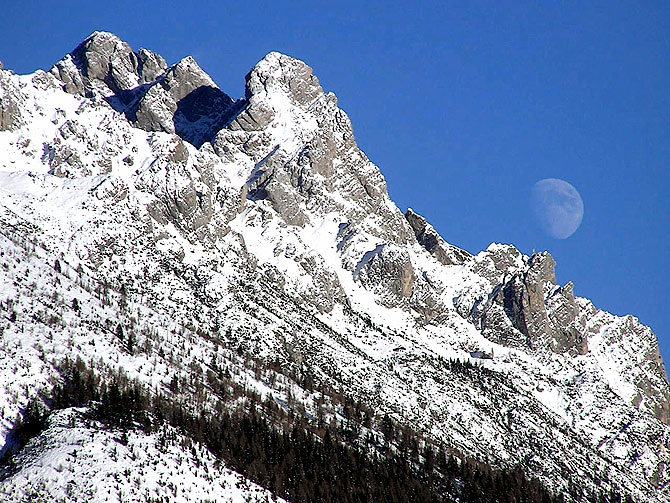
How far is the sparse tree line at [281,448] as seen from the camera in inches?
5413

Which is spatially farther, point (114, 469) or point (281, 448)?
point (281, 448)

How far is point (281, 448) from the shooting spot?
530ft

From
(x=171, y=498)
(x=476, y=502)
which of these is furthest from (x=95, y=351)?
(x=476, y=502)

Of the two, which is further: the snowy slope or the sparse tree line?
the sparse tree line

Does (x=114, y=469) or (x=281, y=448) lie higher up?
(x=281, y=448)

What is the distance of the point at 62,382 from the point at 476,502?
95360mm

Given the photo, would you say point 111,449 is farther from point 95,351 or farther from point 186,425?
point 95,351

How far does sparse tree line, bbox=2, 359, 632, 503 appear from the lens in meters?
138

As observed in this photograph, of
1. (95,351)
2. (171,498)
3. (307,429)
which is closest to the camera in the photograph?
(171,498)

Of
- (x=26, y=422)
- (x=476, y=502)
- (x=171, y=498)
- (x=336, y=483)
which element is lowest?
(x=26, y=422)

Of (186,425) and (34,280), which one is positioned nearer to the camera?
(186,425)

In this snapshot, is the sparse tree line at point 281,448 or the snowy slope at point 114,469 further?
the sparse tree line at point 281,448

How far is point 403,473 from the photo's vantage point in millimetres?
175000

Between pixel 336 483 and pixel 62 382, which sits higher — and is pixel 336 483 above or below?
above
